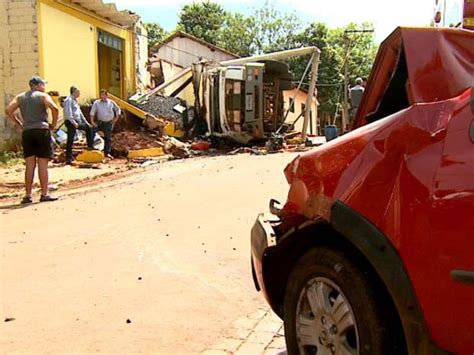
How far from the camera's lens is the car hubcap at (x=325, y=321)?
285cm

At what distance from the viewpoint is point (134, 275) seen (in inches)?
214

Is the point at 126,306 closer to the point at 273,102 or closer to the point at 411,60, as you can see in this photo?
the point at 411,60

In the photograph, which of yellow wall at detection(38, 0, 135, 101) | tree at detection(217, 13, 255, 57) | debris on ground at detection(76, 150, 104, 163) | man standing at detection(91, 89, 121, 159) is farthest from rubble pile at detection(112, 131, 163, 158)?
tree at detection(217, 13, 255, 57)

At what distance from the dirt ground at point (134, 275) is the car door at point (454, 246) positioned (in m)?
1.72

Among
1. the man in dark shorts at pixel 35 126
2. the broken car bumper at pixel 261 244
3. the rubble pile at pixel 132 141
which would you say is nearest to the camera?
the broken car bumper at pixel 261 244

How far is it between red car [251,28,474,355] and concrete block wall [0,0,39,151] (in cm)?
1500

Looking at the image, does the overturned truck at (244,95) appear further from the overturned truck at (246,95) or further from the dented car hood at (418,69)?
the dented car hood at (418,69)

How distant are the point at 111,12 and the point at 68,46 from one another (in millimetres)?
3130

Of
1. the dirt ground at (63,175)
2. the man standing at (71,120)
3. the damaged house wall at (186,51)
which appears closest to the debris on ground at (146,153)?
the dirt ground at (63,175)

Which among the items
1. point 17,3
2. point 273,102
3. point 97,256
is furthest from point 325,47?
point 97,256

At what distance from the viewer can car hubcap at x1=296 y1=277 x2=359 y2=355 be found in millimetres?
2854

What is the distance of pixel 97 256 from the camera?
6078 mm

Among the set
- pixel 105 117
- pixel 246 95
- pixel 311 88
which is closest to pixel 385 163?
pixel 105 117

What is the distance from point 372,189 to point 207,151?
15879mm
